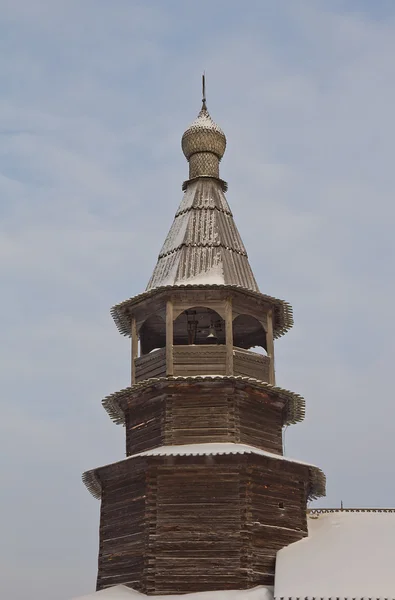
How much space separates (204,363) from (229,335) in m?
0.92

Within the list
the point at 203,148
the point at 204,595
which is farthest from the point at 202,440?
the point at 203,148

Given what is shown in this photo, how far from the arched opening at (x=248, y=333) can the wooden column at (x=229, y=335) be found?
6.67 ft

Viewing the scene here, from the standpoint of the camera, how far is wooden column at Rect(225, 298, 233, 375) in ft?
74.5

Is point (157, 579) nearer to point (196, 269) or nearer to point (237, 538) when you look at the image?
point (237, 538)

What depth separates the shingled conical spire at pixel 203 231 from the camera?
24.1 meters

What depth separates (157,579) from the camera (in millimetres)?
20625

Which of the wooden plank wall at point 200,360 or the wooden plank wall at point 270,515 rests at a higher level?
the wooden plank wall at point 200,360

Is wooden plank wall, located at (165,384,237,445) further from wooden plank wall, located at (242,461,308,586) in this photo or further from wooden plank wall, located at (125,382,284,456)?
wooden plank wall, located at (242,461,308,586)

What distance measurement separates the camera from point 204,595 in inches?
785

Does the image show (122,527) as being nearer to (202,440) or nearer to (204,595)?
(202,440)

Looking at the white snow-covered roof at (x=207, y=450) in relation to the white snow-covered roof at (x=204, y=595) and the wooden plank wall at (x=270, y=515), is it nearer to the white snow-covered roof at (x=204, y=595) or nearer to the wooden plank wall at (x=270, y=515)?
the wooden plank wall at (x=270, y=515)

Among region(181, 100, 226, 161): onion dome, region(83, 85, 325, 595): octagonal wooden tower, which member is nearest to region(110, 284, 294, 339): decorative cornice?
region(83, 85, 325, 595): octagonal wooden tower

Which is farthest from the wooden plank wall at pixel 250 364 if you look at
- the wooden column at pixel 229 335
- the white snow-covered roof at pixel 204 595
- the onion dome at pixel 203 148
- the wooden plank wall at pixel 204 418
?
the onion dome at pixel 203 148

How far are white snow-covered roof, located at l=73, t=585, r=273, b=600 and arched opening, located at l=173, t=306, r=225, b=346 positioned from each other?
24.6 feet
